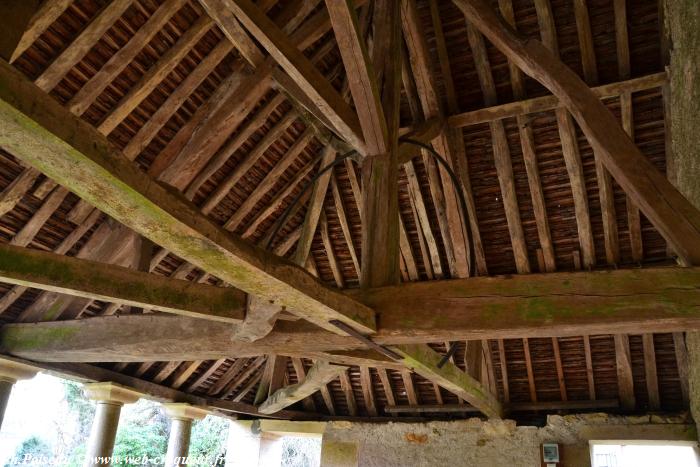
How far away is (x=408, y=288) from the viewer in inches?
114

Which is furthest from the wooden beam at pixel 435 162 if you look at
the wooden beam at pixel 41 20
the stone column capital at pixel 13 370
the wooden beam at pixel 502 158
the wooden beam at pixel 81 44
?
the stone column capital at pixel 13 370

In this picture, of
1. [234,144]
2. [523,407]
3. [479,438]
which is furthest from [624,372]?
[234,144]

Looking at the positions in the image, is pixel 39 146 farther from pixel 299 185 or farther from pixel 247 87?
pixel 299 185

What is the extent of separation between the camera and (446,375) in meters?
4.25

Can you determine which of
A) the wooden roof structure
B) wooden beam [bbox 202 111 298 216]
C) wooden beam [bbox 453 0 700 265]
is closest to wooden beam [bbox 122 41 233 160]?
the wooden roof structure

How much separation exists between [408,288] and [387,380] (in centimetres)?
444

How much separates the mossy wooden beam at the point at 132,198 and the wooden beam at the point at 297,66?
1.19m

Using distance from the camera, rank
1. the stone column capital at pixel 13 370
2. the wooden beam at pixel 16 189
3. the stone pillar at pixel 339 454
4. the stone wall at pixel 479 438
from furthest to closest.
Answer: the stone pillar at pixel 339 454 < the stone wall at pixel 479 438 < the stone column capital at pixel 13 370 < the wooden beam at pixel 16 189

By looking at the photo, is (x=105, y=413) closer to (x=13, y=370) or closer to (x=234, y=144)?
(x=13, y=370)

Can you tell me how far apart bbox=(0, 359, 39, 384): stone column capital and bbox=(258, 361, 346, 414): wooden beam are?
2.30 metres

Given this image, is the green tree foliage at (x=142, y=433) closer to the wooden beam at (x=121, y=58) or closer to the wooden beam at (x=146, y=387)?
the wooden beam at (x=146, y=387)

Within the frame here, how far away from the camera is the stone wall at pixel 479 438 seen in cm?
597

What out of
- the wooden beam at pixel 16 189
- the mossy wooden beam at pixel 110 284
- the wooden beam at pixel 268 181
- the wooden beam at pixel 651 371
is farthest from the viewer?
the wooden beam at pixel 651 371

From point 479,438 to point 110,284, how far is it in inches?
205
